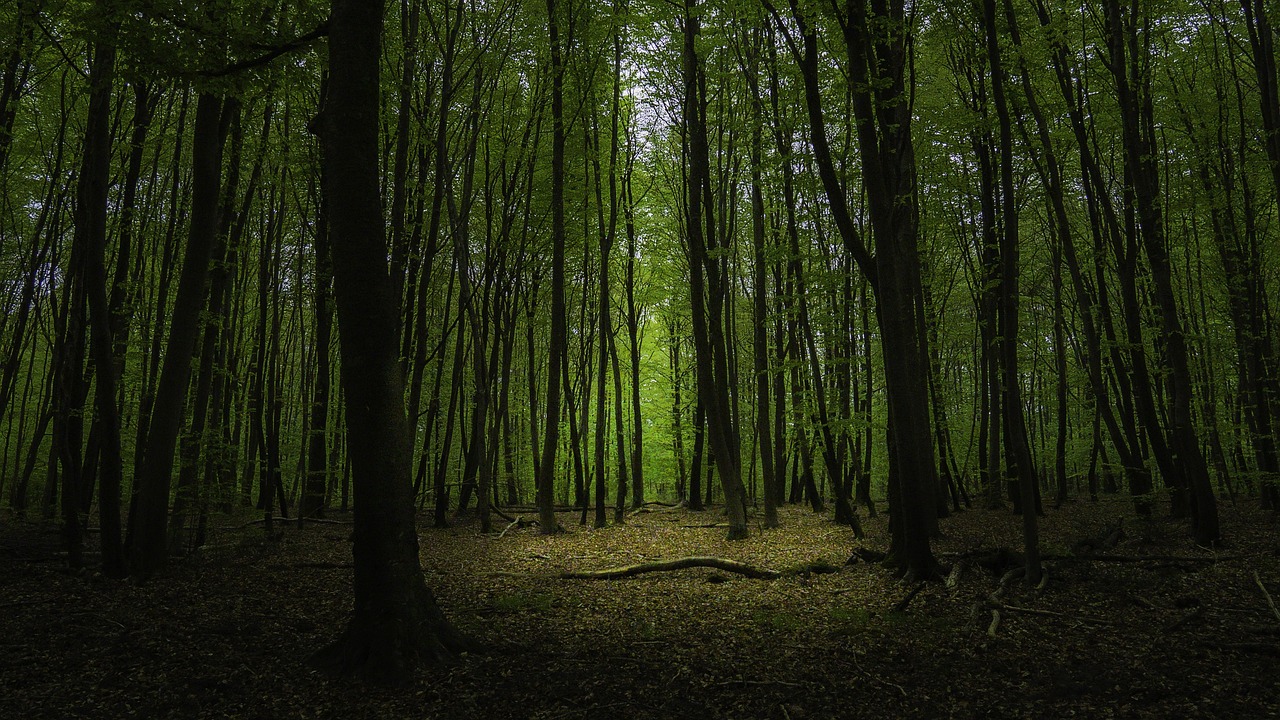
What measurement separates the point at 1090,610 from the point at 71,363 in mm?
12268

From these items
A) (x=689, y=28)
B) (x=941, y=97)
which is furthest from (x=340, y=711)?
(x=941, y=97)

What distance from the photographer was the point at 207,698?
4.34m

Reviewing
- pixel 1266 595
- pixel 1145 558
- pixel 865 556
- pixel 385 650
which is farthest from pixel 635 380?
pixel 1266 595

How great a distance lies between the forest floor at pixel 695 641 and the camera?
4301 mm

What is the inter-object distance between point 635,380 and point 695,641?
1044cm

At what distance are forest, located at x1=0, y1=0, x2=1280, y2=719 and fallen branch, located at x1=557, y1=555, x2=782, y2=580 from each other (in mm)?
55

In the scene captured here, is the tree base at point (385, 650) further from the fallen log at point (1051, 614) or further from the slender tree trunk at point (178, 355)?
the fallen log at point (1051, 614)

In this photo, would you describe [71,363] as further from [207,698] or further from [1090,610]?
[1090,610]

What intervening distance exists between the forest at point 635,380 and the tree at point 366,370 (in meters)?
0.03

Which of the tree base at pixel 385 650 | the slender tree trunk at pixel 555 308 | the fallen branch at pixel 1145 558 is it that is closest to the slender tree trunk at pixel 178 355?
the tree base at pixel 385 650

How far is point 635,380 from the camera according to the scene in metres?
16.0

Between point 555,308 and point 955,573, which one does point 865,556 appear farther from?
point 555,308

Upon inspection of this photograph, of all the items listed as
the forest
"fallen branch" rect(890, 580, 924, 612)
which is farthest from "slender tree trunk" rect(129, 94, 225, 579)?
"fallen branch" rect(890, 580, 924, 612)

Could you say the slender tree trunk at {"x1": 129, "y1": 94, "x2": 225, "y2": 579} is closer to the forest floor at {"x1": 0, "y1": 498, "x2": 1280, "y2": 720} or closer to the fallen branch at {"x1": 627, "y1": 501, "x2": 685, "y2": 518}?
the forest floor at {"x1": 0, "y1": 498, "x2": 1280, "y2": 720}
